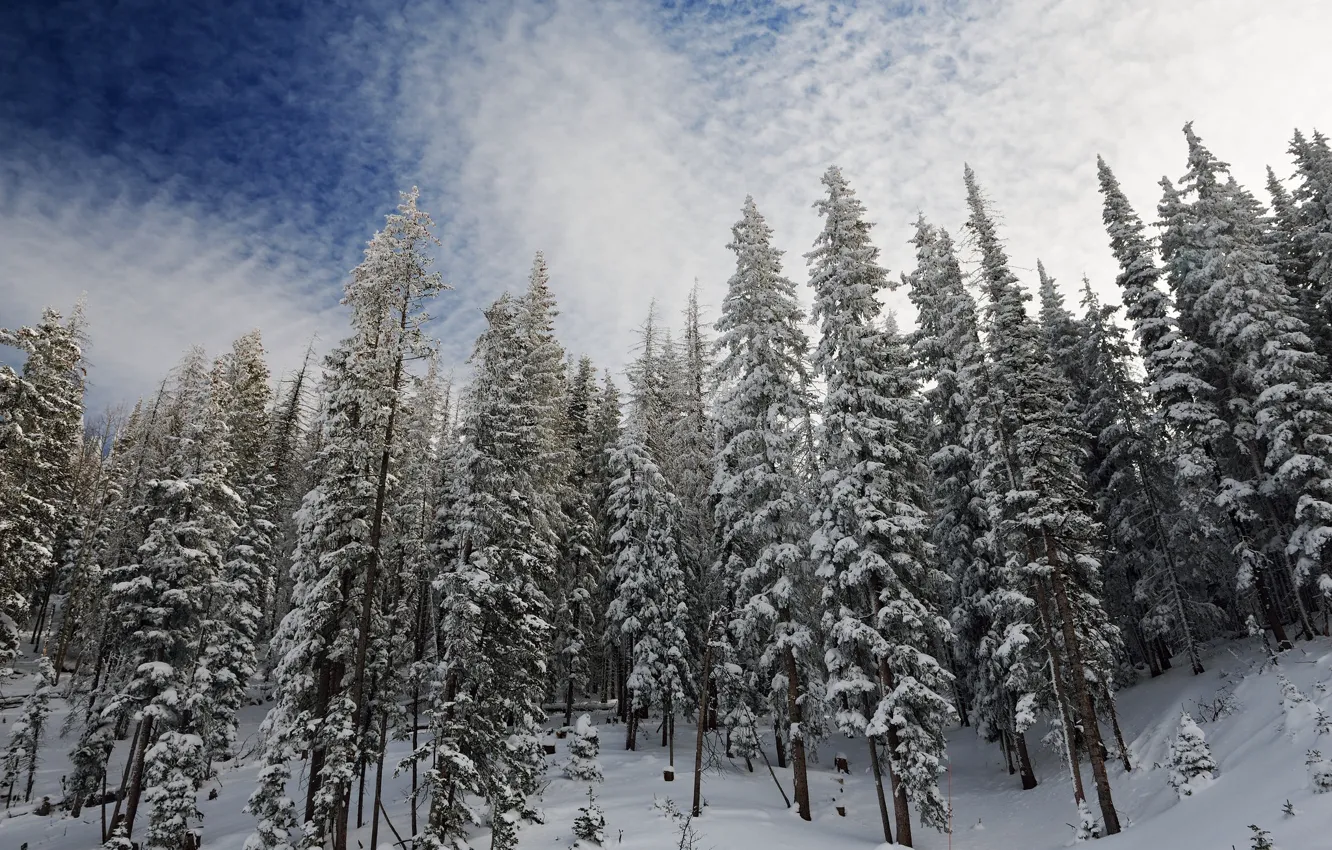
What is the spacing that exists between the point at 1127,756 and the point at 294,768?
4113cm

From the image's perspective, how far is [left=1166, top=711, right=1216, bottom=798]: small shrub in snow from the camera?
1638 cm

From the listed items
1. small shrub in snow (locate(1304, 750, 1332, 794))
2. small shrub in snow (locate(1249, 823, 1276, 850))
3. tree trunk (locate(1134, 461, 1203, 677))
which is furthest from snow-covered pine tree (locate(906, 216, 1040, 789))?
small shrub in snow (locate(1249, 823, 1276, 850))

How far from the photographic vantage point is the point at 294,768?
1483 inches

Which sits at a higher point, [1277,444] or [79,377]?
[79,377]

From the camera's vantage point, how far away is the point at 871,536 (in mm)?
20609

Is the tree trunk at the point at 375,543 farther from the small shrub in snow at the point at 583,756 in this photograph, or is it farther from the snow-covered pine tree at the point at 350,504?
the small shrub in snow at the point at 583,756

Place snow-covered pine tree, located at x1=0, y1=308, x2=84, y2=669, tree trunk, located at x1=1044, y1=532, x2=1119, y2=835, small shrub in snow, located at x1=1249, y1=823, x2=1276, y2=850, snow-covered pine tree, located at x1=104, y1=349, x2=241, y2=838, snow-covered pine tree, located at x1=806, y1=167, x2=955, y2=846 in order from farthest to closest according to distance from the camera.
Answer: snow-covered pine tree, located at x1=104, y1=349, x2=241, y2=838 < snow-covered pine tree, located at x1=0, y1=308, x2=84, y2=669 < snow-covered pine tree, located at x1=806, y1=167, x2=955, y2=846 < tree trunk, located at x1=1044, y1=532, x2=1119, y2=835 < small shrub in snow, located at x1=1249, y1=823, x2=1276, y2=850

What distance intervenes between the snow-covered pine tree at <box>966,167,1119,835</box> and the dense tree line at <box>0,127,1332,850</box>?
0.40 ft

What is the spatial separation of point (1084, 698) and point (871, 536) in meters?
7.31

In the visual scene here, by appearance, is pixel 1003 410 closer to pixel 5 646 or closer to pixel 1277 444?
pixel 1277 444

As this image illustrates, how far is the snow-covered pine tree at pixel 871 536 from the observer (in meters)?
19.1

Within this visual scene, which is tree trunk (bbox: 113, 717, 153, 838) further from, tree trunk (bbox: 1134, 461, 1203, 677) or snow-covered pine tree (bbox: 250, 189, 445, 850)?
tree trunk (bbox: 1134, 461, 1203, 677)

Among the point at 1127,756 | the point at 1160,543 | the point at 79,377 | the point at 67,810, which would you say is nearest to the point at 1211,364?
the point at 1160,543

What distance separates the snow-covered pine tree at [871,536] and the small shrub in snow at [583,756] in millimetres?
10152
